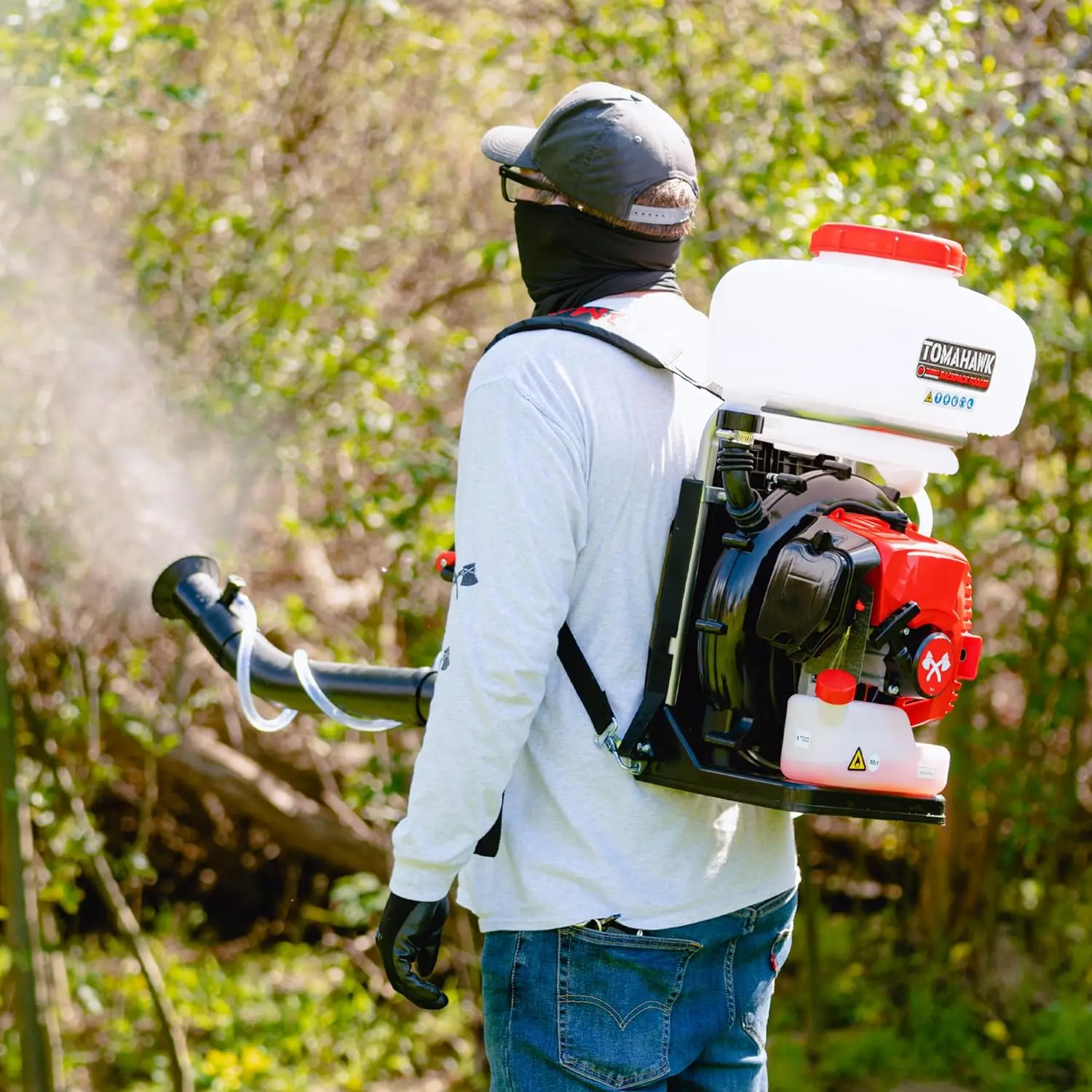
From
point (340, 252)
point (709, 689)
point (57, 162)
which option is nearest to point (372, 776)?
point (340, 252)

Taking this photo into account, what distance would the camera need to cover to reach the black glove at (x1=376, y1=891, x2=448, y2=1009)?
201 centimetres

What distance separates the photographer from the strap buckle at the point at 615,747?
2006 mm

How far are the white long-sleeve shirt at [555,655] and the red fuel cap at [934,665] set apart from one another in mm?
391

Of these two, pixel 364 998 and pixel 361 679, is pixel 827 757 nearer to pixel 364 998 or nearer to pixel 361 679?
pixel 361 679

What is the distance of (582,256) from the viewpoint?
2188 millimetres

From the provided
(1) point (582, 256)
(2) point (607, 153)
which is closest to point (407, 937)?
(1) point (582, 256)

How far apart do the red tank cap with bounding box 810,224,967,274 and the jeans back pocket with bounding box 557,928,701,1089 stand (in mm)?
1009

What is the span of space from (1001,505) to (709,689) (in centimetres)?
340

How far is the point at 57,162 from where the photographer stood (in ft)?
14.1

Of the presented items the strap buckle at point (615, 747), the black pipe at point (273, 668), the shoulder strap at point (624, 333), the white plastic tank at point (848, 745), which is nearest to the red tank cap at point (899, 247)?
the shoulder strap at point (624, 333)

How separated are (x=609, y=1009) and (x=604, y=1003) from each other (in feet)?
0.04

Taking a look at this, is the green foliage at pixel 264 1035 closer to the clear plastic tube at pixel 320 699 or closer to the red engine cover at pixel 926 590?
the clear plastic tube at pixel 320 699

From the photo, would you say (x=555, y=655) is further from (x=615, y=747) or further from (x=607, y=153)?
(x=607, y=153)

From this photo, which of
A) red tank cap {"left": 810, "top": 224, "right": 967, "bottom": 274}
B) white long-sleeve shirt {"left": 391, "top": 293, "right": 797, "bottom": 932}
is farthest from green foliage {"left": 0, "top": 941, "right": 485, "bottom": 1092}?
red tank cap {"left": 810, "top": 224, "right": 967, "bottom": 274}
